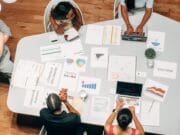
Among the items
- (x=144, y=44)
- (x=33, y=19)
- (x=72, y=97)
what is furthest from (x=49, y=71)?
(x=33, y=19)

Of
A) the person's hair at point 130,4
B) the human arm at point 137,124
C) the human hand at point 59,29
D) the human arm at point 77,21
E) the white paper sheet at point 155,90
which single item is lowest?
the human arm at point 137,124

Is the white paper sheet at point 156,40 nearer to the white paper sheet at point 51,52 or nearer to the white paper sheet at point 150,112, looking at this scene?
the white paper sheet at point 150,112

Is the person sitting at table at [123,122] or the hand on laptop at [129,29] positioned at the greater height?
the hand on laptop at [129,29]

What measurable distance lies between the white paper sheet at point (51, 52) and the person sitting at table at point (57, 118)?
21.1 inches

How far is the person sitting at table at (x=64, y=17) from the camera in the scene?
4.46 m

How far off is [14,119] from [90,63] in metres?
1.26

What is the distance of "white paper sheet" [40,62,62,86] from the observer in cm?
428

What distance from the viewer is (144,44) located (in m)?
4.39

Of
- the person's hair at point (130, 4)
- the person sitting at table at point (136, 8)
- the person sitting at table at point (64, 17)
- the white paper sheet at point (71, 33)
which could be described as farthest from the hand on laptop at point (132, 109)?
the person's hair at point (130, 4)

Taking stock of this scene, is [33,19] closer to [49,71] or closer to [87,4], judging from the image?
[87,4]

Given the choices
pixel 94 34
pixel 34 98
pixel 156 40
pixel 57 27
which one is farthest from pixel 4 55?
pixel 156 40

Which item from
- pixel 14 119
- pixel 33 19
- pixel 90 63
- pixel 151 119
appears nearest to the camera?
pixel 151 119

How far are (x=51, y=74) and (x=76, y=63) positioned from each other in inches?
11.2

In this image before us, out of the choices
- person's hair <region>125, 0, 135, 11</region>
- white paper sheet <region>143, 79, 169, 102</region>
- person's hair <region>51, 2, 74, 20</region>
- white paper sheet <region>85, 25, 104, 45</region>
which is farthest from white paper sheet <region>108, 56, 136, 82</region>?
person's hair <region>125, 0, 135, 11</region>
